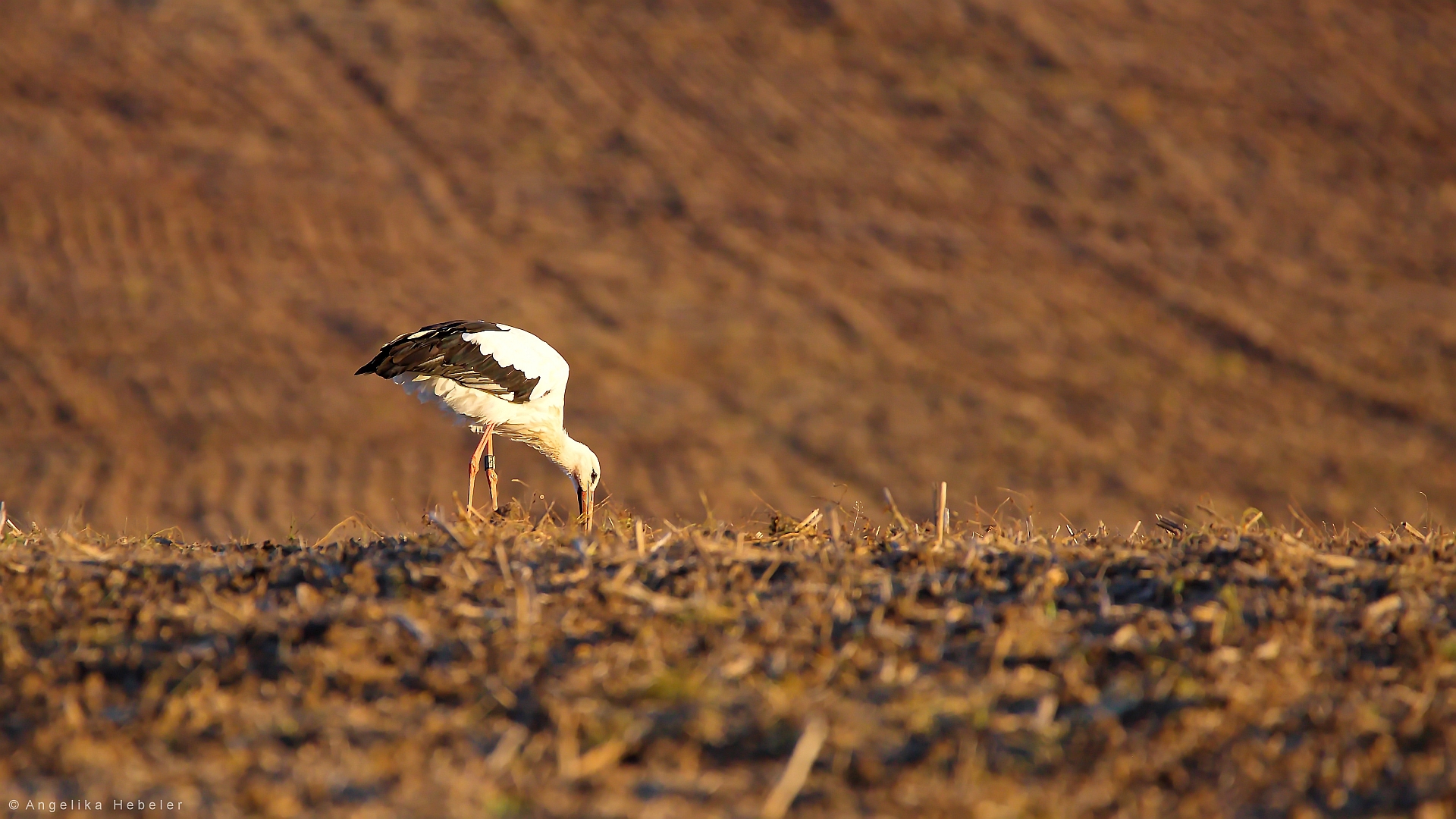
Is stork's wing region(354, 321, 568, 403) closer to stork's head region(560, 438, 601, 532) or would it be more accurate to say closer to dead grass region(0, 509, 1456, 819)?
stork's head region(560, 438, 601, 532)

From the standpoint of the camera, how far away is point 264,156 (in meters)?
22.1

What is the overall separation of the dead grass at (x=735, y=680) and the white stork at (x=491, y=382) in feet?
10.9

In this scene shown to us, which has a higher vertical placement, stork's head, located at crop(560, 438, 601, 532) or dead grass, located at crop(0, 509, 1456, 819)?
dead grass, located at crop(0, 509, 1456, 819)

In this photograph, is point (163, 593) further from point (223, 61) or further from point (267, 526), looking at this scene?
point (223, 61)

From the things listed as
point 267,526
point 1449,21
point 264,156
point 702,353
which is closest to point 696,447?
point 702,353

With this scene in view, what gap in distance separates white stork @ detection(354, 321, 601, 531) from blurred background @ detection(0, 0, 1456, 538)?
7.34 m

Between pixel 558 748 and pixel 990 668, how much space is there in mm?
1282

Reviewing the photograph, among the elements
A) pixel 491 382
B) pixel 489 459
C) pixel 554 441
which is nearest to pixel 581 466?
pixel 554 441

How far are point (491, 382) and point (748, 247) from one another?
13.9m

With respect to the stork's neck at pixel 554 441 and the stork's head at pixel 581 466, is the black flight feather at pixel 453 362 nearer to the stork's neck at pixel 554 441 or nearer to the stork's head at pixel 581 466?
the stork's neck at pixel 554 441

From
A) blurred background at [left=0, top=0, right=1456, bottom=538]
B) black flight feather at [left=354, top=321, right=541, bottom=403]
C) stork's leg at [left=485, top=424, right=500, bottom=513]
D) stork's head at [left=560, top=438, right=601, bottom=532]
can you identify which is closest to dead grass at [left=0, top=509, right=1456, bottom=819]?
black flight feather at [left=354, top=321, right=541, bottom=403]

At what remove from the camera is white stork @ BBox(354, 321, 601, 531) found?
8.35 meters

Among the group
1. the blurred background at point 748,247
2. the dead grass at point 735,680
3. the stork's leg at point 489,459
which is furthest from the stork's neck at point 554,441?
the blurred background at point 748,247

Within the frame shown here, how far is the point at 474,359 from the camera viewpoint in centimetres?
845
